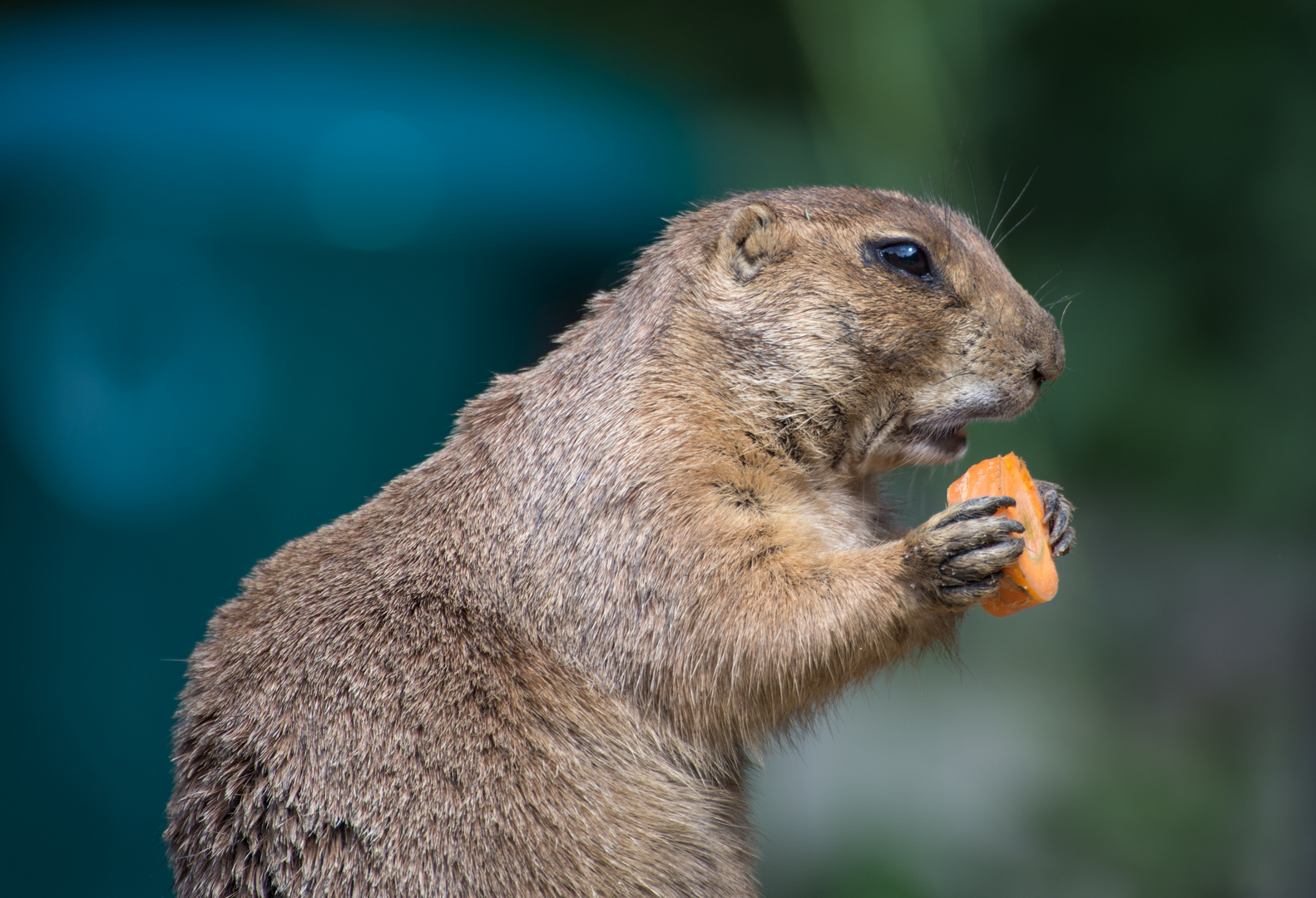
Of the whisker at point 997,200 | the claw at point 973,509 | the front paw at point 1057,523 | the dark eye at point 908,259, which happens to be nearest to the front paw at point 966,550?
the claw at point 973,509

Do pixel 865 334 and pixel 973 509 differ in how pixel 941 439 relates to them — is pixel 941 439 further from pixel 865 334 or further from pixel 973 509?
pixel 973 509

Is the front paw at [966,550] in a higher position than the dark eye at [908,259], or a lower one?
lower

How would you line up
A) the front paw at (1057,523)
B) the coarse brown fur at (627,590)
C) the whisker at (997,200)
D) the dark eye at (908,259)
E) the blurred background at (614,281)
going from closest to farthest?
the coarse brown fur at (627,590) → the front paw at (1057,523) → the dark eye at (908,259) → the whisker at (997,200) → the blurred background at (614,281)

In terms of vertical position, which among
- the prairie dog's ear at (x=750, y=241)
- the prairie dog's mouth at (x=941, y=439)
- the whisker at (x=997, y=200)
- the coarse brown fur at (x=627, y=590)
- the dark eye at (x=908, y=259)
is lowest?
the coarse brown fur at (x=627, y=590)

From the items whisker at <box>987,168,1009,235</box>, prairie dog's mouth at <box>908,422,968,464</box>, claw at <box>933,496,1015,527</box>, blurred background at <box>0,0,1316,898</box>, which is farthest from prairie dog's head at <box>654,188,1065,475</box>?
Answer: blurred background at <box>0,0,1316,898</box>

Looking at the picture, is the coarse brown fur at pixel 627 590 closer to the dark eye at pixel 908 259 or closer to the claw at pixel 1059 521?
the dark eye at pixel 908 259

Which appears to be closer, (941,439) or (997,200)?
(941,439)

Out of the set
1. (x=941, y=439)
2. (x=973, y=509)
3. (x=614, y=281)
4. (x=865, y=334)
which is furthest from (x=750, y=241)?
(x=614, y=281)

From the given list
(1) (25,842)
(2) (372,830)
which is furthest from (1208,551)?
(1) (25,842)
